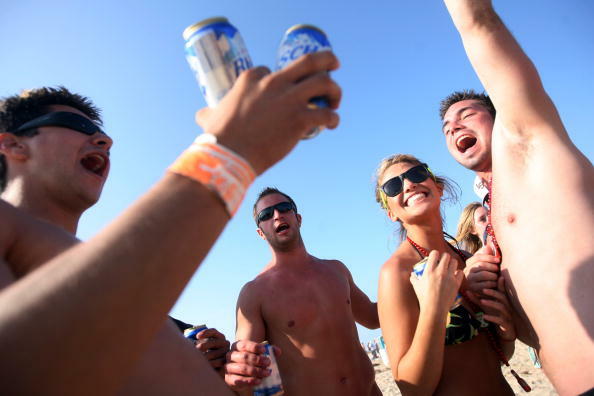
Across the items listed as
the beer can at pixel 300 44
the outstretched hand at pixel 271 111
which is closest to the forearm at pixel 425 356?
the beer can at pixel 300 44

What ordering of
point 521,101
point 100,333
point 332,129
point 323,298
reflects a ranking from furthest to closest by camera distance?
point 323,298, point 521,101, point 332,129, point 100,333

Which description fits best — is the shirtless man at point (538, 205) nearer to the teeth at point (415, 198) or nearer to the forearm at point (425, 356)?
the forearm at point (425, 356)

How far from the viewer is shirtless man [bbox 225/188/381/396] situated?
13.5 feet

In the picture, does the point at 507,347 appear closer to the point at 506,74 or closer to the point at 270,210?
the point at 506,74

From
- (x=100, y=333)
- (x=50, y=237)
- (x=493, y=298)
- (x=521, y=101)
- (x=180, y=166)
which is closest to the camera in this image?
(x=100, y=333)

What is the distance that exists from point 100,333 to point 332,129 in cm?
80

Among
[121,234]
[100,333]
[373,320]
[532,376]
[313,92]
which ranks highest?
[313,92]

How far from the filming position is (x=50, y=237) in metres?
1.42

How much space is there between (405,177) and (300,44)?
231 centimetres

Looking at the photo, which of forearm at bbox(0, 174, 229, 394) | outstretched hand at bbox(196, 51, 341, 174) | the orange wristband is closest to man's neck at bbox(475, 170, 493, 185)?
outstretched hand at bbox(196, 51, 341, 174)

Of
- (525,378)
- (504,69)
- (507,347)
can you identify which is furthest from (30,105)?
(525,378)

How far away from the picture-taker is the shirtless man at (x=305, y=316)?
4.10 metres

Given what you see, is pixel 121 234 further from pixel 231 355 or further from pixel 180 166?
pixel 231 355

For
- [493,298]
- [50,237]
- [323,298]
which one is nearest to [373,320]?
[323,298]
